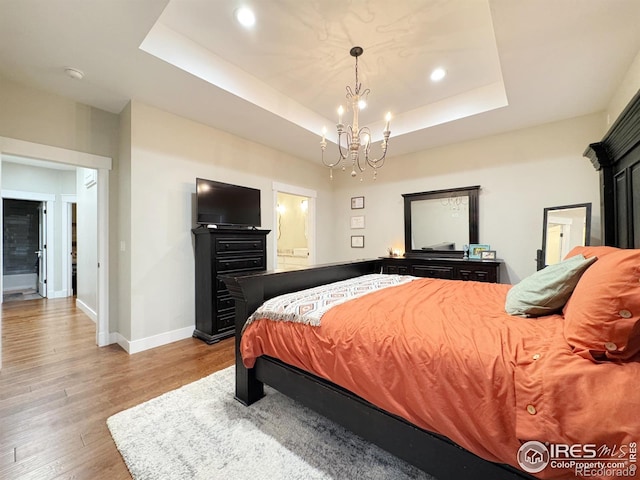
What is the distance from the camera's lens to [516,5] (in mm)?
1786

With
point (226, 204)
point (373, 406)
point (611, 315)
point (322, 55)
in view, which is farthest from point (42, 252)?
point (611, 315)

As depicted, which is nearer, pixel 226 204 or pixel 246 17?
pixel 246 17

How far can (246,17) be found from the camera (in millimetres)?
2213

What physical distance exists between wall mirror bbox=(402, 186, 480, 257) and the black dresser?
0.98ft

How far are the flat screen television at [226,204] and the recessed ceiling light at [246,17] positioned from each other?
1750 millimetres

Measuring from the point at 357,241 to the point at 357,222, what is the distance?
15.2 inches

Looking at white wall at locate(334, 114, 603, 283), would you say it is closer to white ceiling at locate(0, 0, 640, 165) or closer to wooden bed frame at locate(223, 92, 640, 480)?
white ceiling at locate(0, 0, 640, 165)

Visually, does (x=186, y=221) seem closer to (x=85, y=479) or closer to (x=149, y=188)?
(x=149, y=188)

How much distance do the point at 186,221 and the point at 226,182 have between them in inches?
31.8

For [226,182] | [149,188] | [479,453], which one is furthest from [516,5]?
[149,188]

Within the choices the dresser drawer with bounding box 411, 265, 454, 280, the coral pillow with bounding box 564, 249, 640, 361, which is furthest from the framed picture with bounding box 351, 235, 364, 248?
the coral pillow with bounding box 564, 249, 640, 361

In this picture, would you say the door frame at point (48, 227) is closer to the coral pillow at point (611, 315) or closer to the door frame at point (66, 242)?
the door frame at point (66, 242)

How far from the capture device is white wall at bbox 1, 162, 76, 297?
210 inches
